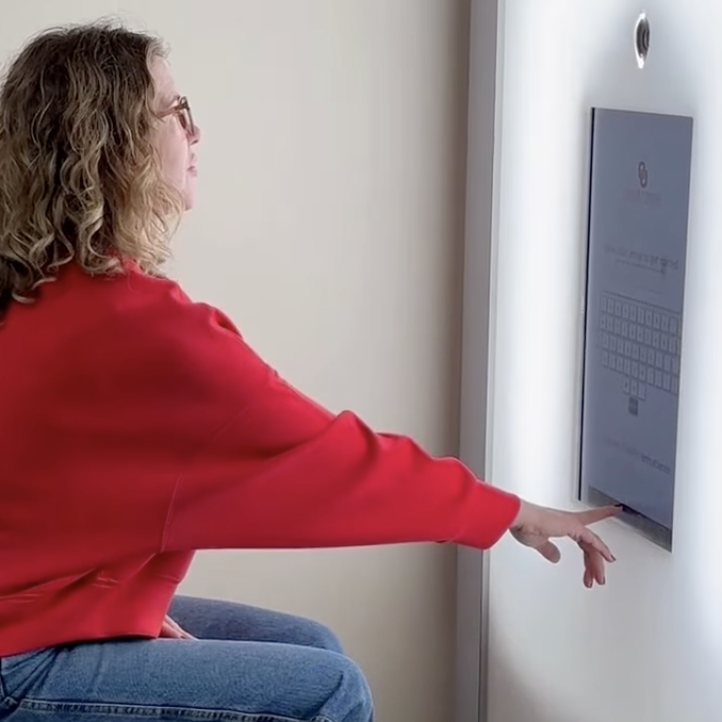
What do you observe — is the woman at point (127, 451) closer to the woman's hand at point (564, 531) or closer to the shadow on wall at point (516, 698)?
the woman's hand at point (564, 531)

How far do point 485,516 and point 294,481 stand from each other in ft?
0.64

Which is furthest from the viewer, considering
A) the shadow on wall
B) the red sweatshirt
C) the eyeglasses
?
the shadow on wall

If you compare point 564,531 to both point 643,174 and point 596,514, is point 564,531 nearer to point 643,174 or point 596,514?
point 596,514

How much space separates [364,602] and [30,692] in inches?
31.1

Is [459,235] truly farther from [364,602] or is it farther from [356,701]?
[356,701]

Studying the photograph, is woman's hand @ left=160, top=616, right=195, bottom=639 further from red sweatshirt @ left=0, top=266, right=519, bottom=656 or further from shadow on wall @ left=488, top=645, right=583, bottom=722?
shadow on wall @ left=488, top=645, right=583, bottom=722

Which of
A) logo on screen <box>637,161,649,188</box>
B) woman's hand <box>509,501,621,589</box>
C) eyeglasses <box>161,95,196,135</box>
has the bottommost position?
woman's hand <box>509,501,621,589</box>

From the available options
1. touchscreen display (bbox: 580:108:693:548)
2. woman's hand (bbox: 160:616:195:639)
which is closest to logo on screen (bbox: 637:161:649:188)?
touchscreen display (bbox: 580:108:693:548)

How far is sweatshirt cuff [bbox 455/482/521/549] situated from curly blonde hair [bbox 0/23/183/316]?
39cm

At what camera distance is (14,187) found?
1.33 meters

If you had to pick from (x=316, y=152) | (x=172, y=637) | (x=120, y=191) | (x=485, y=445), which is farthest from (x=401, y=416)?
(x=120, y=191)

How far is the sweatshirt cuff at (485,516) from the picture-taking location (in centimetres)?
133

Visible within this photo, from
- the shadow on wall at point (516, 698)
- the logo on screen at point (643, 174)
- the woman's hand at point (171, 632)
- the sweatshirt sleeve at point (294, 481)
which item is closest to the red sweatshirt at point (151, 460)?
the sweatshirt sleeve at point (294, 481)

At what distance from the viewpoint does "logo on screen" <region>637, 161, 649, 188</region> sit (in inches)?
56.5
